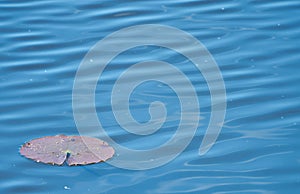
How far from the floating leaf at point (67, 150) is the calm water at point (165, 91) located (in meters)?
0.05

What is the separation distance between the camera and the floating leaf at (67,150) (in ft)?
13.7

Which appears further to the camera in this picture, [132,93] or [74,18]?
[74,18]

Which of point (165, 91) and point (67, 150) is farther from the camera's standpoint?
point (165, 91)

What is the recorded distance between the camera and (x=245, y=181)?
3977 mm

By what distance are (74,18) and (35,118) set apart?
1.70 meters

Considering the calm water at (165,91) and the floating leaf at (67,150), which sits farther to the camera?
the floating leaf at (67,150)

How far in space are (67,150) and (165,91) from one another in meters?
0.97

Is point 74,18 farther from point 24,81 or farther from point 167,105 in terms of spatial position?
point 167,105

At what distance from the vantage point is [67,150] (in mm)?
4250

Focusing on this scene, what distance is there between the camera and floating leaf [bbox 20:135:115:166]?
4184 millimetres

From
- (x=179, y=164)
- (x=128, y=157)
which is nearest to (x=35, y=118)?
(x=128, y=157)

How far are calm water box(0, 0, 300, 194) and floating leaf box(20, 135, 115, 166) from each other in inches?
1.8

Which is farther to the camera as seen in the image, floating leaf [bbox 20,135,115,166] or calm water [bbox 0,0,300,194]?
floating leaf [bbox 20,135,115,166]

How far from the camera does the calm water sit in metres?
4.04
